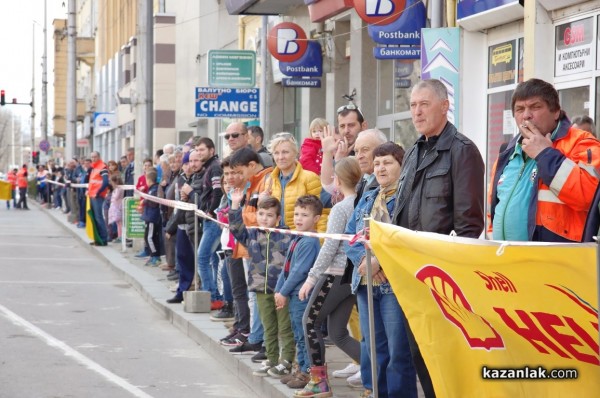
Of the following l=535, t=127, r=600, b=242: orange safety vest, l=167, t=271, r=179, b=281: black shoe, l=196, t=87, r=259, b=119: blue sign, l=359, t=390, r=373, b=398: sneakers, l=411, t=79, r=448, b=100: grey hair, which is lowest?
l=167, t=271, r=179, b=281: black shoe

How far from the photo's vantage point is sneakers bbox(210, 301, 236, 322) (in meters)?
12.4

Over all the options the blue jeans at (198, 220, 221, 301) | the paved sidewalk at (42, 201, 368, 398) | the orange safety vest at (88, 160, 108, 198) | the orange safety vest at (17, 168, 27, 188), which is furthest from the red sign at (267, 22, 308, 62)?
the orange safety vest at (17, 168, 27, 188)

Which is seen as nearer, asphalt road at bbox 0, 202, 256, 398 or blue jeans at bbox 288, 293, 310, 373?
blue jeans at bbox 288, 293, 310, 373

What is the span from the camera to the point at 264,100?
76.7ft

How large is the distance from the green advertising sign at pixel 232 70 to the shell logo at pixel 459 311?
16414mm

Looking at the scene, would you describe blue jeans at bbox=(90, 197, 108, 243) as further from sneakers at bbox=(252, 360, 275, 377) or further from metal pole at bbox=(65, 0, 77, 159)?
metal pole at bbox=(65, 0, 77, 159)

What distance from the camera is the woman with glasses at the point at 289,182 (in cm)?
933

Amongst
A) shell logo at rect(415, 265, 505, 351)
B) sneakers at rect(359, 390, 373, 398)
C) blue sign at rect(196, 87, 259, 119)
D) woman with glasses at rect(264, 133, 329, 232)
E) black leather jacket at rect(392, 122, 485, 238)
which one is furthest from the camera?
blue sign at rect(196, 87, 259, 119)

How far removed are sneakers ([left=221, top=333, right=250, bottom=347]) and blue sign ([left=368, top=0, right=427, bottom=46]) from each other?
236 inches

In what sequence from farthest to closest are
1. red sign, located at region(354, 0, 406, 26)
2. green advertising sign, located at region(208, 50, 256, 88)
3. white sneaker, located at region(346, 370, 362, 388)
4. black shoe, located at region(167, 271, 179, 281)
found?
green advertising sign, located at region(208, 50, 256, 88)
black shoe, located at region(167, 271, 179, 281)
red sign, located at region(354, 0, 406, 26)
white sneaker, located at region(346, 370, 362, 388)

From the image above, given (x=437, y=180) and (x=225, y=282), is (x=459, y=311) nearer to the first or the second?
(x=437, y=180)

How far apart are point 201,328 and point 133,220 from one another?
9221 mm

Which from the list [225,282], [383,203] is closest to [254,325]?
[225,282]

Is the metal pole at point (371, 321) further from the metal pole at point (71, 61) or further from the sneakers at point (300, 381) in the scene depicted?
the metal pole at point (71, 61)
